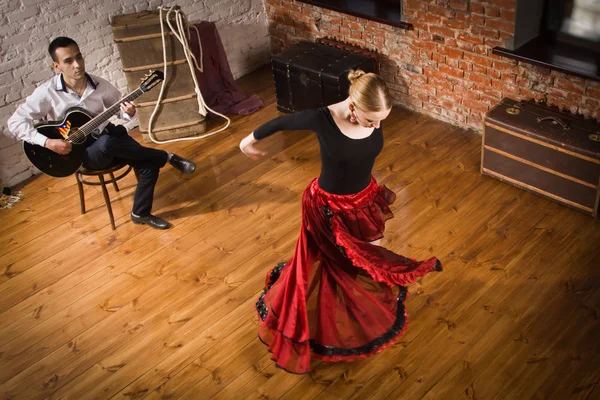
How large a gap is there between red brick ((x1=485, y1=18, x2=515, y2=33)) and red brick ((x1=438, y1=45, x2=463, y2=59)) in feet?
1.10

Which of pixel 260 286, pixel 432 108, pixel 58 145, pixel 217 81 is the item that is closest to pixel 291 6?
pixel 217 81

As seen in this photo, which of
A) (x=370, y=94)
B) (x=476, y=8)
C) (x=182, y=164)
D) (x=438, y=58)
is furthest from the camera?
(x=438, y=58)

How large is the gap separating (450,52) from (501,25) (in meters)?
0.49

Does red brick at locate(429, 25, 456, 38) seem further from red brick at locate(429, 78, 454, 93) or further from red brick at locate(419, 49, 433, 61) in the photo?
red brick at locate(429, 78, 454, 93)

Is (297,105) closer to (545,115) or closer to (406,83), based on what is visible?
(406,83)

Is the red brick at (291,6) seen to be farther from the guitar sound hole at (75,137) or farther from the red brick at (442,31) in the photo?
the guitar sound hole at (75,137)

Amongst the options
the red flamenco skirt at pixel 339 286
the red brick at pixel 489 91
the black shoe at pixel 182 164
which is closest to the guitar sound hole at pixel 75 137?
the black shoe at pixel 182 164

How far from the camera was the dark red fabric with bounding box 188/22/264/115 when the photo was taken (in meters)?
5.66

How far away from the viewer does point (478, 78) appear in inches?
192

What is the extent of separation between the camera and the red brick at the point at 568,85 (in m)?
4.37

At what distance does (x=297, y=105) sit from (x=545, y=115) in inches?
79.1

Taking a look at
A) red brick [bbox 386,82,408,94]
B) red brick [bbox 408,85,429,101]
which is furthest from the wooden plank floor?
red brick [bbox 386,82,408,94]

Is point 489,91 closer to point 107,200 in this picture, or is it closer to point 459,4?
point 459,4

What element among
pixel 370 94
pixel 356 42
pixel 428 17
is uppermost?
pixel 370 94
